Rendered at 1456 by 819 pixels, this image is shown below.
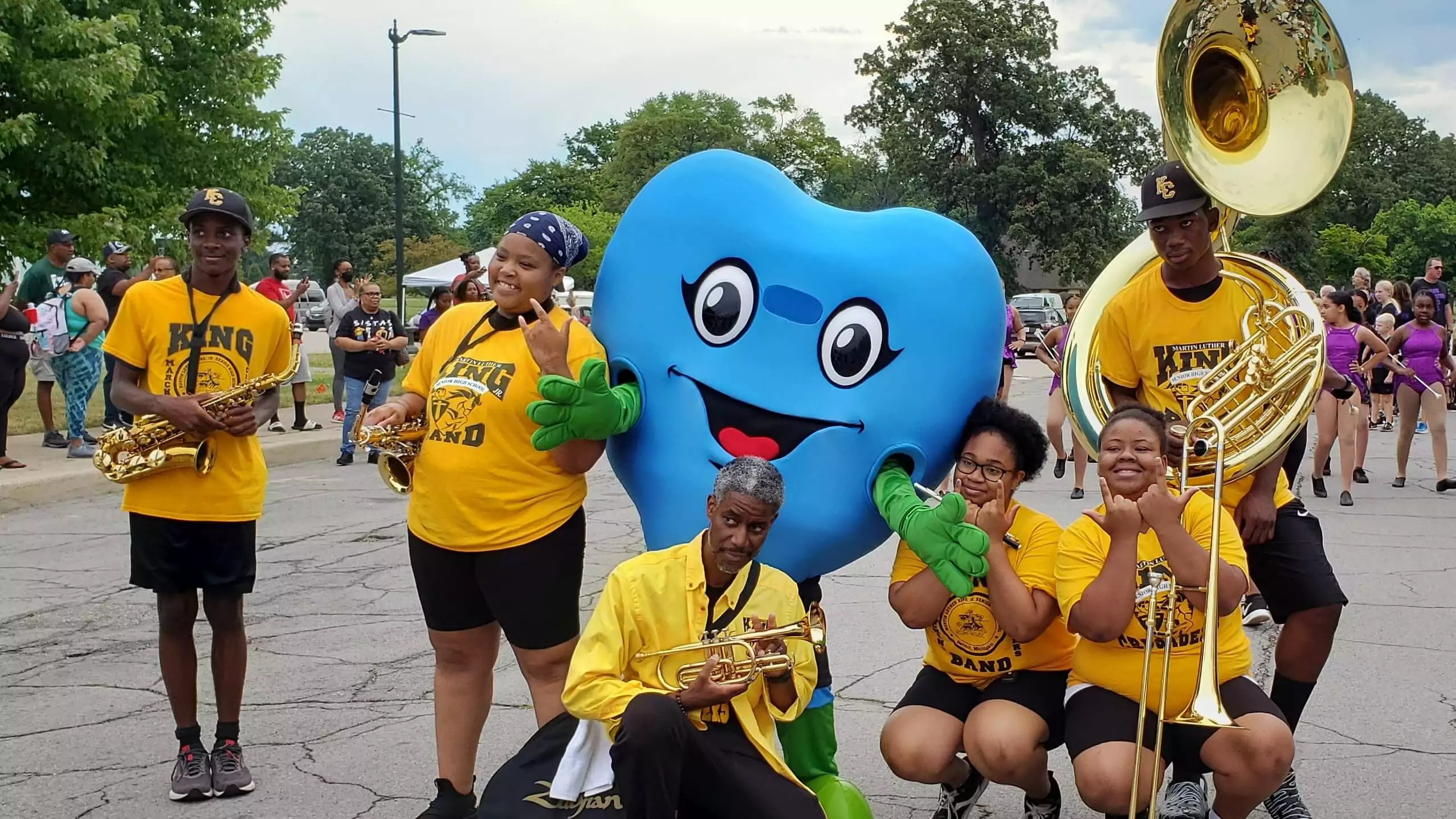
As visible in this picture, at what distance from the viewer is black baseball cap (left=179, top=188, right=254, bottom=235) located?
3988mm

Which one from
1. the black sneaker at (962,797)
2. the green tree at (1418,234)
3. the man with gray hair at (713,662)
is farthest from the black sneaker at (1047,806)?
the green tree at (1418,234)

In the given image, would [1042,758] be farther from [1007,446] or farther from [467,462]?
[467,462]

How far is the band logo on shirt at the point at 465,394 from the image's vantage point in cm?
354

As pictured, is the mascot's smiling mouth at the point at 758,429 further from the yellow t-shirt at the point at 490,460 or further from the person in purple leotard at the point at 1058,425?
the person in purple leotard at the point at 1058,425

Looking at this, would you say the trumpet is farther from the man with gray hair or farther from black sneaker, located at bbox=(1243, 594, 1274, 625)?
black sneaker, located at bbox=(1243, 594, 1274, 625)

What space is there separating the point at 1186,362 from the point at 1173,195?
482 mm

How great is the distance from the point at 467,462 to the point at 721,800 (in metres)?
1.13

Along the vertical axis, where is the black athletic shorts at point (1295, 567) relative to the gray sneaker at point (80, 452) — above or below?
above

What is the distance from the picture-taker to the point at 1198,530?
3400 mm

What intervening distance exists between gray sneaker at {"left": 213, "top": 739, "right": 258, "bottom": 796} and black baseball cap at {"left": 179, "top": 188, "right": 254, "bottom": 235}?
164cm

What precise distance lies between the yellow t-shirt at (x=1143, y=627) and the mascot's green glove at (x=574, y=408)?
1.25 metres

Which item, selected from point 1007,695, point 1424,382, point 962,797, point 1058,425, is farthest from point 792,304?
point 1424,382

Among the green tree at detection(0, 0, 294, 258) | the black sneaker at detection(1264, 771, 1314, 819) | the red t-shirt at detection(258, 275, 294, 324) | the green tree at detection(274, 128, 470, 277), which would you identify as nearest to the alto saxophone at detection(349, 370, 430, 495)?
the black sneaker at detection(1264, 771, 1314, 819)

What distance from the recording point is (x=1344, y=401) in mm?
10250
